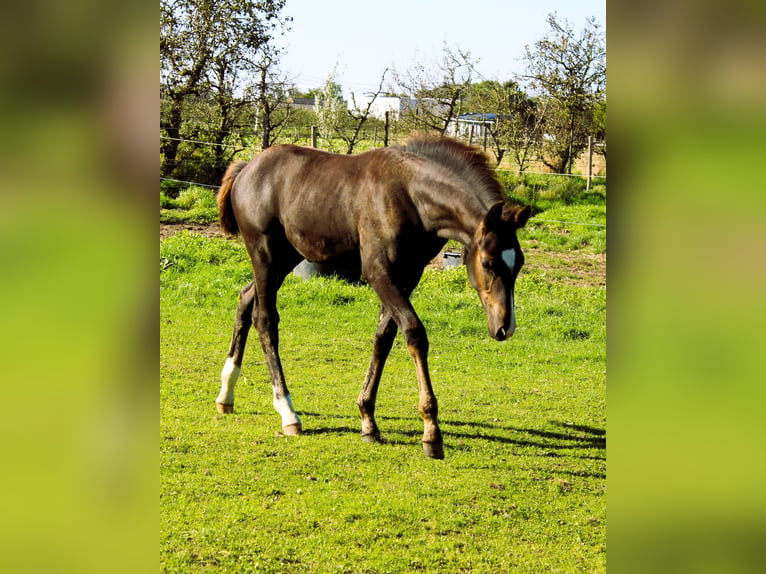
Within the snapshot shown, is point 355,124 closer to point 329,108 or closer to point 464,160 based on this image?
point 329,108

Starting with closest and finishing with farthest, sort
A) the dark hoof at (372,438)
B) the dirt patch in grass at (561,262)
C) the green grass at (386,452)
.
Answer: the green grass at (386,452) < the dark hoof at (372,438) < the dirt patch in grass at (561,262)

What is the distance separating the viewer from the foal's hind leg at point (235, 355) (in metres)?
6.66

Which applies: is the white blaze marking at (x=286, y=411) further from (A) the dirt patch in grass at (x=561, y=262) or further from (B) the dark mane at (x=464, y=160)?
(A) the dirt patch in grass at (x=561, y=262)

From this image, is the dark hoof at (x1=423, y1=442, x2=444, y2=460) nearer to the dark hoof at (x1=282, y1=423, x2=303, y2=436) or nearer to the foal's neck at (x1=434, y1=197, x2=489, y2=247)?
the dark hoof at (x1=282, y1=423, x2=303, y2=436)

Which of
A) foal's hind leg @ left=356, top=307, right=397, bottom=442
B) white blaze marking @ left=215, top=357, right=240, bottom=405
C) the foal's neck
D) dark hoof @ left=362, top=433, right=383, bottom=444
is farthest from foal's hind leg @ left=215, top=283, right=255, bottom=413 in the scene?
the foal's neck

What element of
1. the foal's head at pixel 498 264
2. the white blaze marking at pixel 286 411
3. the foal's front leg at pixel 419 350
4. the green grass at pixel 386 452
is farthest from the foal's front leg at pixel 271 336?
the foal's head at pixel 498 264

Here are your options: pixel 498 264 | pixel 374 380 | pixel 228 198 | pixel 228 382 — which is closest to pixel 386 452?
pixel 374 380

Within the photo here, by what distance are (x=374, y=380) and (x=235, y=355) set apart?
136 cm

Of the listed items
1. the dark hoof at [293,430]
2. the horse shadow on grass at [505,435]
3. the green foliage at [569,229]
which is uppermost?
the green foliage at [569,229]

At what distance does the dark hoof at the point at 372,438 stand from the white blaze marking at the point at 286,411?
1.81ft

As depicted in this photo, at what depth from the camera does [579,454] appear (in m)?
6.02

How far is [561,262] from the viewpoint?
13.3m
